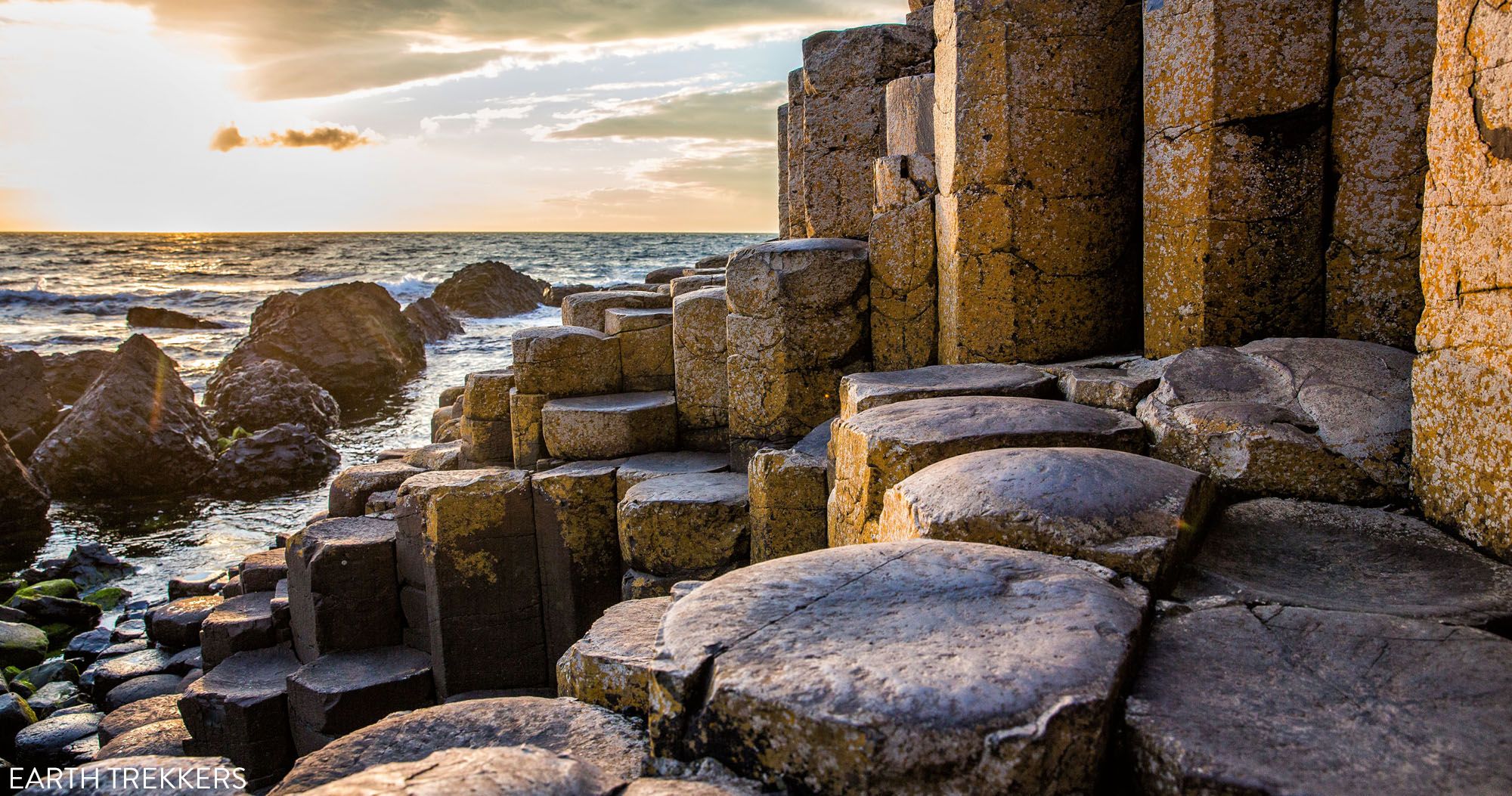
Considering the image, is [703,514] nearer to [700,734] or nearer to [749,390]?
[749,390]

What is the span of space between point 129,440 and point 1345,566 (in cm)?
1339

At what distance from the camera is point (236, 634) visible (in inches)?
258

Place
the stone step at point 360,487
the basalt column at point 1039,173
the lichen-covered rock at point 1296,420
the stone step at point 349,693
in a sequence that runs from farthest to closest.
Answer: the stone step at point 360,487 < the stone step at point 349,693 < the basalt column at point 1039,173 < the lichen-covered rock at point 1296,420

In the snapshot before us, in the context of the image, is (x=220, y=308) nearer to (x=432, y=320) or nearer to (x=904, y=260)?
(x=432, y=320)

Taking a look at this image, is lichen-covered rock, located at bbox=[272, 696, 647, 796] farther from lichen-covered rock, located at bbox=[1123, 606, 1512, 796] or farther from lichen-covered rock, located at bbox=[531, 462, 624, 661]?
lichen-covered rock, located at bbox=[531, 462, 624, 661]

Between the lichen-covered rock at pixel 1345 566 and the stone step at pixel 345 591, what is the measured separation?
5.13 m

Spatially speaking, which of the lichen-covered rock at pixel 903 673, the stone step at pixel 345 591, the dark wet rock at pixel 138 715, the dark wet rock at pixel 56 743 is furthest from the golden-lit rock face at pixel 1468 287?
the dark wet rock at pixel 56 743

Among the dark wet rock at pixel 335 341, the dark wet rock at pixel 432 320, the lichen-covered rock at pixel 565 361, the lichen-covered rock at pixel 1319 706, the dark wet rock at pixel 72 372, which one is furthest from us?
the dark wet rock at pixel 432 320

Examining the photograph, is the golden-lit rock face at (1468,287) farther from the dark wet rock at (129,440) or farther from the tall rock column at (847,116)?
the dark wet rock at (129,440)

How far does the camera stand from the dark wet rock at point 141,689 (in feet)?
22.5

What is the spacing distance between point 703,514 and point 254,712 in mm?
3221

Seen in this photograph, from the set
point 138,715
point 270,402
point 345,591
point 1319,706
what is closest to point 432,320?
point 270,402

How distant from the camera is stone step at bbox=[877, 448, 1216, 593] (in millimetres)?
2270

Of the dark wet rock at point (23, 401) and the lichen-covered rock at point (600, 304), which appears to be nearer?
the lichen-covered rock at point (600, 304)
